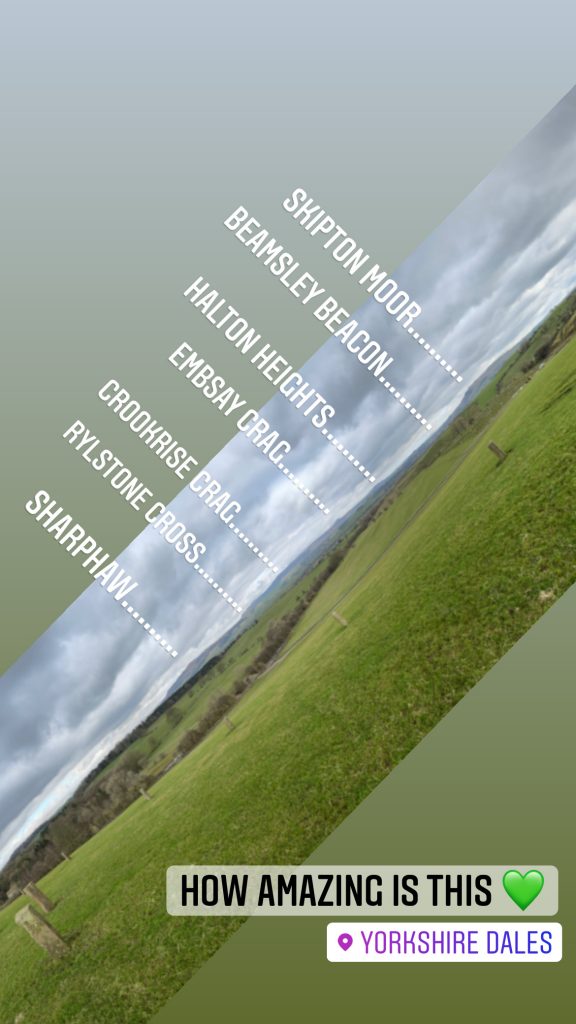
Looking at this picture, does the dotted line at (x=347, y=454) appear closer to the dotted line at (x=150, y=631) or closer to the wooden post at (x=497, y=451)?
Answer: the wooden post at (x=497, y=451)

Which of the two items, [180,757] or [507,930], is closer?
[507,930]

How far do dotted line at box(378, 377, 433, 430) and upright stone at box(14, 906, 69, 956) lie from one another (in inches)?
669

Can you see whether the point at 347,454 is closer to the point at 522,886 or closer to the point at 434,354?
the point at 434,354

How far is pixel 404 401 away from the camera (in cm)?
1514

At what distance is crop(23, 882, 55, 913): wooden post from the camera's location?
13.5 meters

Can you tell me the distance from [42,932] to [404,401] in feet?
57.1

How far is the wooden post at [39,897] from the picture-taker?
44.2 ft

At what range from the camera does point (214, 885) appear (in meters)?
10.9

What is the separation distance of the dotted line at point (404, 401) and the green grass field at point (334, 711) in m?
2.17

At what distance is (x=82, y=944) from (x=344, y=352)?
17.0 meters

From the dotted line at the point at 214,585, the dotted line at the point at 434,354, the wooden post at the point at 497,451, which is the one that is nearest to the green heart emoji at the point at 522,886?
the dotted line at the point at 214,585

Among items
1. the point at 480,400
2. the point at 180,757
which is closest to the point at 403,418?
the point at 480,400

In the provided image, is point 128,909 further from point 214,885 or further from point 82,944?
point 214,885

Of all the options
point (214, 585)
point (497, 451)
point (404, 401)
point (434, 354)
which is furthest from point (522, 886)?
point (434, 354)
